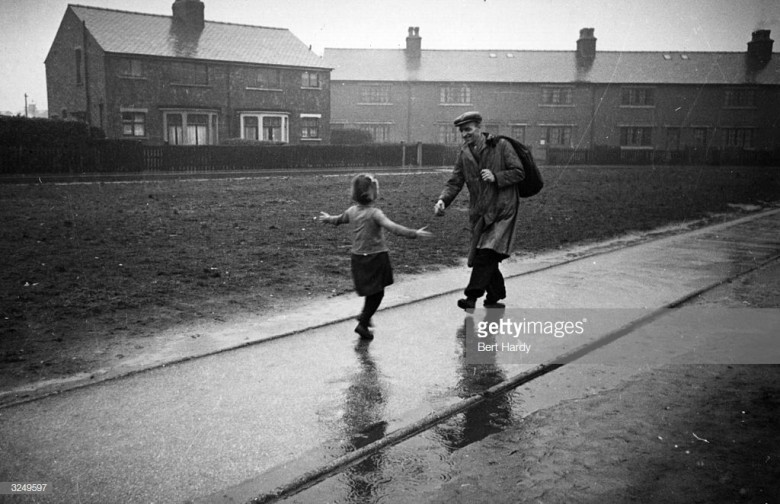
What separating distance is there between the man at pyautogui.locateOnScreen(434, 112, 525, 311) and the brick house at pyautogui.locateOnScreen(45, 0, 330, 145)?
3254 centimetres

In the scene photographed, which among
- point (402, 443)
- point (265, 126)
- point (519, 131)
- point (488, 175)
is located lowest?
point (402, 443)

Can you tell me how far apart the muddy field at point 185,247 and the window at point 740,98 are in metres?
34.4

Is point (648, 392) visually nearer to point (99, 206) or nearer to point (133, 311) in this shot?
point (133, 311)

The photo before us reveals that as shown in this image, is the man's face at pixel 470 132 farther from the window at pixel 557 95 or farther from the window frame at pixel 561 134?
the window at pixel 557 95

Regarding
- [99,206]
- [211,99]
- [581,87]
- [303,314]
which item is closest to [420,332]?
[303,314]

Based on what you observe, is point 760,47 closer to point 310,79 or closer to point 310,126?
point 310,79

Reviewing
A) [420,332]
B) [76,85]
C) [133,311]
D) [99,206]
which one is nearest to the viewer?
[420,332]

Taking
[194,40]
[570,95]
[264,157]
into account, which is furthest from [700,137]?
[194,40]

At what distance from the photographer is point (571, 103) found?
5131 cm

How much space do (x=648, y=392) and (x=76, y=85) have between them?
39.7 m

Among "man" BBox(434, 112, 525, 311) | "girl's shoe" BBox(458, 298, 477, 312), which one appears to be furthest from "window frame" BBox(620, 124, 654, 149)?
"girl's shoe" BBox(458, 298, 477, 312)

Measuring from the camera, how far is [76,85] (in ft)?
123

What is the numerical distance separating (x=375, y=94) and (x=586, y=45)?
17498 millimetres

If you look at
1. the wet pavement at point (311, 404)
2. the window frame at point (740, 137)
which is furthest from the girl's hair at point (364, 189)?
the window frame at point (740, 137)
